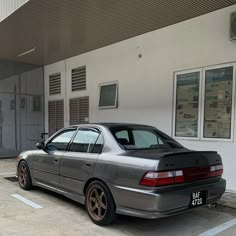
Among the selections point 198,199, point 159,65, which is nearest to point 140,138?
point 198,199

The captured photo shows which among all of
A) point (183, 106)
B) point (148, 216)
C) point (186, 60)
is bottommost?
point (148, 216)

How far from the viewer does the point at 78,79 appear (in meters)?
10.1

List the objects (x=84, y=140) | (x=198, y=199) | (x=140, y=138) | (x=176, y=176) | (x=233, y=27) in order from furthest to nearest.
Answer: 1. (x=233, y=27)
2. (x=84, y=140)
3. (x=140, y=138)
4. (x=198, y=199)
5. (x=176, y=176)

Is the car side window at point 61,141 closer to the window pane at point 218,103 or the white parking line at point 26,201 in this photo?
the white parking line at point 26,201

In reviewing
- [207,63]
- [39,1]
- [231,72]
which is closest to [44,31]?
[39,1]

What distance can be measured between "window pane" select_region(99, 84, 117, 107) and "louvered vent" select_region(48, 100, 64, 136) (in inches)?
97.2

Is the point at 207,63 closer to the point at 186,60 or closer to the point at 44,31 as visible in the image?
the point at 186,60

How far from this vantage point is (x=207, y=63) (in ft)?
20.3

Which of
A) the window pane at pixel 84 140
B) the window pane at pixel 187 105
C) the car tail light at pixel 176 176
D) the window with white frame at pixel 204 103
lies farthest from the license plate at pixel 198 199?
the window pane at pixel 187 105

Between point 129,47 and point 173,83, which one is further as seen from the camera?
point 129,47

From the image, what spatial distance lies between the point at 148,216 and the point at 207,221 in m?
1.36

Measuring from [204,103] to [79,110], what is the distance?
4.88m

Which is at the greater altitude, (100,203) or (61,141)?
(61,141)

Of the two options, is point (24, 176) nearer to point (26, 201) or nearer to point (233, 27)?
point (26, 201)
